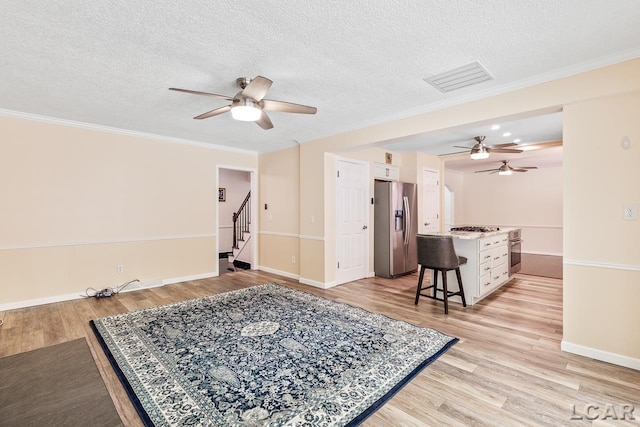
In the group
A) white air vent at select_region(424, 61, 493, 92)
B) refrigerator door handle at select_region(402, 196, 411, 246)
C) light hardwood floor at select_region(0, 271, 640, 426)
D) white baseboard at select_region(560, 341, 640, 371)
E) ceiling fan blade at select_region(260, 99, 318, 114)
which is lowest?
light hardwood floor at select_region(0, 271, 640, 426)

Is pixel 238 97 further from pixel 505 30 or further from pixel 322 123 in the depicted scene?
pixel 505 30

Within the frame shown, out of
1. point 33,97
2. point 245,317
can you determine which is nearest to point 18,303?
point 33,97

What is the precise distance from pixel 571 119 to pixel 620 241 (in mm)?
1121

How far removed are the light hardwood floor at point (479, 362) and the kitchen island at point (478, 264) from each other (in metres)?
0.19

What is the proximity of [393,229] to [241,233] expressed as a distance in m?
4.01

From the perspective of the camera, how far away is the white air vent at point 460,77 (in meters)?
2.57

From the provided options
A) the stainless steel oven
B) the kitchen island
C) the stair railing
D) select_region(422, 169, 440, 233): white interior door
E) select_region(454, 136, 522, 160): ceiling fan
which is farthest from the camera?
the stair railing

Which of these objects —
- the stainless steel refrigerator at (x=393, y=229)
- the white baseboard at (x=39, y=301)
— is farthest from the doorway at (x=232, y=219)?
the stainless steel refrigerator at (x=393, y=229)

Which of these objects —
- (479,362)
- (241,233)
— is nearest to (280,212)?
(241,233)

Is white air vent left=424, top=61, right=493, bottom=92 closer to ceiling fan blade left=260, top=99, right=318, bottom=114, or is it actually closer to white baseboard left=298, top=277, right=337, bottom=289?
ceiling fan blade left=260, top=99, right=318, bottom=114

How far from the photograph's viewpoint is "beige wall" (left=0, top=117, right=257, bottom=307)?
3824 mm

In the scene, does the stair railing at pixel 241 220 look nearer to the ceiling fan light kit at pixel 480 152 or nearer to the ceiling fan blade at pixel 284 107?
the ceiling fan blade at pixel 284 107

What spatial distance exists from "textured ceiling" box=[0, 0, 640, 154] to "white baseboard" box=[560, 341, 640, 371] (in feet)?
7.95

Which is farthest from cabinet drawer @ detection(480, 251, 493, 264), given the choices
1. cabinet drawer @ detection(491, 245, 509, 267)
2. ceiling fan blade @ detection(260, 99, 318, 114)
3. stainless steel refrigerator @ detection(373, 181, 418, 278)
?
ceiling fan blade @ detection(260, 99, 318, 114)
